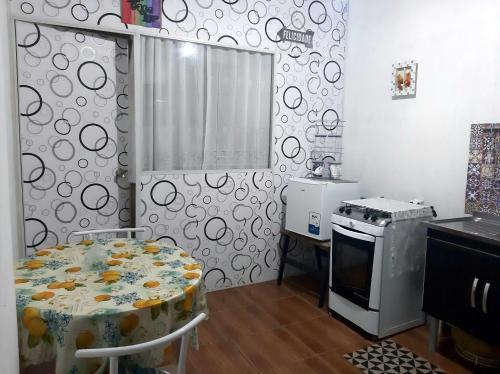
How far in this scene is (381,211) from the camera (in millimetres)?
2629

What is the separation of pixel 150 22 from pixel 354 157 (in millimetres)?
2139

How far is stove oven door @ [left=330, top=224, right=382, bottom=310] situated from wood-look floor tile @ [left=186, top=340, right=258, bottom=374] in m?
0.90

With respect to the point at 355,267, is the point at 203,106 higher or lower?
higher

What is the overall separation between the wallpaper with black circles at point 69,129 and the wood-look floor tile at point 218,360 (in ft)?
4.05

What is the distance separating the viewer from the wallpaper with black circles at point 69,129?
2.55 m

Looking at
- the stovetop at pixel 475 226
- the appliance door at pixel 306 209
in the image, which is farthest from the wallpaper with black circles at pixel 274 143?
the stovetop at pixel 475 226

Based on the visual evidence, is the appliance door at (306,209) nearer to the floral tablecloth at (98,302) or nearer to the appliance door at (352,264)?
the appliance door at (352,264)

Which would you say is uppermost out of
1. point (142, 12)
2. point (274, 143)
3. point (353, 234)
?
point (142, 12)

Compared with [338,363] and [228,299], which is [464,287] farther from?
[228,299]

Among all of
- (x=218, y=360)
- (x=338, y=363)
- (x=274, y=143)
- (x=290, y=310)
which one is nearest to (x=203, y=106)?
(x=274, y=143)

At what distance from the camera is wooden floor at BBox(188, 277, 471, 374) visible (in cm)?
229

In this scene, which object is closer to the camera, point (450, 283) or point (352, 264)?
point (450, 283)

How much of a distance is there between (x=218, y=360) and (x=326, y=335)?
809 mm

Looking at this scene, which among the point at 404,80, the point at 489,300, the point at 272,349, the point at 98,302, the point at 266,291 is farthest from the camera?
the point at 266,291
